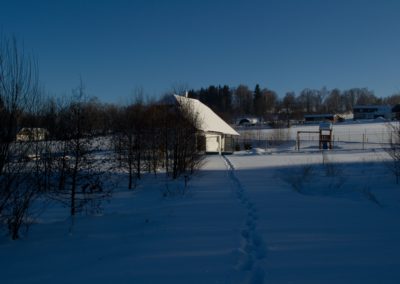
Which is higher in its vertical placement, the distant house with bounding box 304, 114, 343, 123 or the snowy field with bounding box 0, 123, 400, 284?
the distant house with bounding box 304, 114, 343, 123

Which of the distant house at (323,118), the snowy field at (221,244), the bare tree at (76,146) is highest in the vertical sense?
the distant house at (323,118)

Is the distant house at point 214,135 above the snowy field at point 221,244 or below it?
above

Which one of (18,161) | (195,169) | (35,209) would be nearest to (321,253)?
(18,161)

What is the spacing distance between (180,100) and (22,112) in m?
11.2

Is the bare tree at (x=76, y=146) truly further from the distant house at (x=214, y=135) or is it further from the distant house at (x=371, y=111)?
the distant house at (x=371, y=111)

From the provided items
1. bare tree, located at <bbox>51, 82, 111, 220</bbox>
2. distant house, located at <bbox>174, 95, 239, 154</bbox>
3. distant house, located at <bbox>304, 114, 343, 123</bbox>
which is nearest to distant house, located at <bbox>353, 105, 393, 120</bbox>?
distant house, located at <bbox>304, 114, 343, 123</bbox>

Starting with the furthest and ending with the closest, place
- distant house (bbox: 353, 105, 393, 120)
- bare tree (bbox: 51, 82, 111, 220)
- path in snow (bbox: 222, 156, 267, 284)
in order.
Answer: distant house (bbox: 353, 105, 393, 120) < bare tree (bbox: 51, 82, 111, 220) < path in snow (bbox: 222, 156, 267, 284)

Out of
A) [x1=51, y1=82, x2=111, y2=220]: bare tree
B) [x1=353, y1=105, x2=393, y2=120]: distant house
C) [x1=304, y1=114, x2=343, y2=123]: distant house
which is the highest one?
[x1=353, y1=105, x2=393, y2=120]: distant house

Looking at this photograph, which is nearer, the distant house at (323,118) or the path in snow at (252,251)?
the path in snow at (252,251)

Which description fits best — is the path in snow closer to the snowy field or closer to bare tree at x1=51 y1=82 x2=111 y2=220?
the snowy field

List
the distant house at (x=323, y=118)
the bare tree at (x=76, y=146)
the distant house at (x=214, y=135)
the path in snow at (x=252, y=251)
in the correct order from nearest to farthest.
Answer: the path in snow at (x=252, y=251) → the bare tree at (x=76, y=146) → the distant house at (x=214, y=135) → the distant house at (x=323, y=118)

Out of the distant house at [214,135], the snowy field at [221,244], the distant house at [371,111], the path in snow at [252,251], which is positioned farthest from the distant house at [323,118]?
the path in snow at [252,251]

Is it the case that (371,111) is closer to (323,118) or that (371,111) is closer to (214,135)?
(323,118)

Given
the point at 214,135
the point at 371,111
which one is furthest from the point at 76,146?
the point at 371,111
